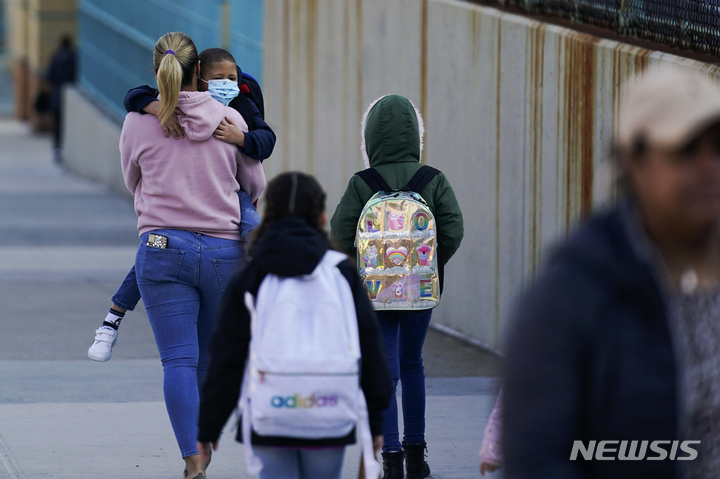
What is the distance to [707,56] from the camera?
598 centimetres

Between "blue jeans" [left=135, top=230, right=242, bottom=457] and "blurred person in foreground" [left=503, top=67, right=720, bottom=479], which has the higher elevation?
"blurred person in foreground" [left=503, top=67, right=720, bottom=479]

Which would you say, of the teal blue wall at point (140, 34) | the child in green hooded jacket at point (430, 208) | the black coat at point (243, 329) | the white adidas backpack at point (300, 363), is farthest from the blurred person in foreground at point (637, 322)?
the teal blue wall at point (140, 34)

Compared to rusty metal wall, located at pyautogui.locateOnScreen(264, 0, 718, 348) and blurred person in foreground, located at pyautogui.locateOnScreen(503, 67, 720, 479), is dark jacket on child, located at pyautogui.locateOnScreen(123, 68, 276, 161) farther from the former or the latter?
blurred person in foreground, located at pyautogui.locateOnScreen(503, 67, 720, 479)

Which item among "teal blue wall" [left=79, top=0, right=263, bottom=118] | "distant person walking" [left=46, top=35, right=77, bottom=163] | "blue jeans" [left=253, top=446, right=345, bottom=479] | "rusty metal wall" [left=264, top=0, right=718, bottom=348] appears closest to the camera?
"blue jeans" [left=253, top=446, right=345, bottom=479]

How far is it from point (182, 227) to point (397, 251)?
90 cm

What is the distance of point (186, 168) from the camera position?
4.93 metres

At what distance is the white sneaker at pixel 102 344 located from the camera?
5.39m

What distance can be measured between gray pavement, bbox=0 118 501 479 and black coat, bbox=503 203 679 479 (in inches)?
129

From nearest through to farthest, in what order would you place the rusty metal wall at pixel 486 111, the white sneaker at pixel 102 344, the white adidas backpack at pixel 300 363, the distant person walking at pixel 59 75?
the white adidas backpack at pixel 300 363 → the white sneaker at pixel 102 344 → the rusty metal wall at pixel 486 111 → the distant person walking at pixel 59 75

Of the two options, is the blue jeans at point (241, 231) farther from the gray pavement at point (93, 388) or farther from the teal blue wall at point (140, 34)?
the teal blue wall at point (140, 34)

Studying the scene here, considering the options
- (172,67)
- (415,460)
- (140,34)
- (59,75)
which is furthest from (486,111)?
(59,75)

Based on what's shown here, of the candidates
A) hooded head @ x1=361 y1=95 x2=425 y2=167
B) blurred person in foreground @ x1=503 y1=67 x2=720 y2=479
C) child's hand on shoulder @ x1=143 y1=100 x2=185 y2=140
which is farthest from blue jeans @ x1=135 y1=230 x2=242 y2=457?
blurred person in foreground @ x1=503 y1=67 x2=720 y2=479

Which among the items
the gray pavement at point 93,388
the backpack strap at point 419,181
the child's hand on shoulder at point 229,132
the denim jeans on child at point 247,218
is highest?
the child's hand on shoulder at point 229,132

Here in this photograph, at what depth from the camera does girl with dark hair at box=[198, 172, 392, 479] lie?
3354mm
